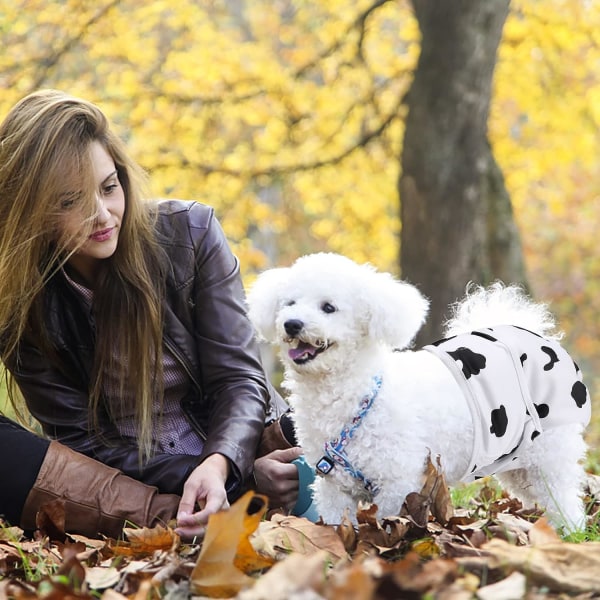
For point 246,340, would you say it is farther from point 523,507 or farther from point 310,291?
point 523,507

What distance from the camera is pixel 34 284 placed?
265 centimetres

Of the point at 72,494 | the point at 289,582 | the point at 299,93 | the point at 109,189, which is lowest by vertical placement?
the point at 72,494

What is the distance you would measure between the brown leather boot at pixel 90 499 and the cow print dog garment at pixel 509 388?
0.95 meters

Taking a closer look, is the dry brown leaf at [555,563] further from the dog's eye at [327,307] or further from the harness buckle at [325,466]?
the dog's eye at [327,307]

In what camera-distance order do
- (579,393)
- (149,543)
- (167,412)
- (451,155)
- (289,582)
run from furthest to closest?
(451,155) < (167,412) < (579,393) < (149,543) < (289,582)

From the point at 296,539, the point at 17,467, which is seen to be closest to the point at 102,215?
the point at 17,467

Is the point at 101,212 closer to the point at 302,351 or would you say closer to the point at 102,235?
the point at 102,235

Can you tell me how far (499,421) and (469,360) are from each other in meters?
0.20

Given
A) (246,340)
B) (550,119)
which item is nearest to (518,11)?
(550,119)

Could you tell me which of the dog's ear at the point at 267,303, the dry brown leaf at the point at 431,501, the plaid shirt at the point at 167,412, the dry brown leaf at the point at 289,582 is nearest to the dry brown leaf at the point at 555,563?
the dry brown leaf at the point at 289,582

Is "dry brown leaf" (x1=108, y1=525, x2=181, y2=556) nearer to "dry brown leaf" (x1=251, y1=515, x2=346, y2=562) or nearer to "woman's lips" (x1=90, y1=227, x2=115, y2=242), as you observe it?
"dry brown leaf" (x1=251, y1=515, x2=346, y2=562)

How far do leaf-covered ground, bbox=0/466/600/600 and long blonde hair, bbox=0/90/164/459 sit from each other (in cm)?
52

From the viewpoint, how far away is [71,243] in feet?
8.42

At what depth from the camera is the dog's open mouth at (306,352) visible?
2.45 meters
